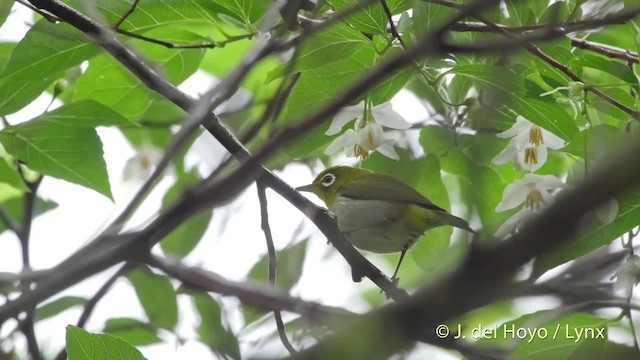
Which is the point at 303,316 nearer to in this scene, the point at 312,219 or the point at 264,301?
the point at 264,301

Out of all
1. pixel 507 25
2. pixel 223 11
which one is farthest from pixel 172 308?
pixel 507 25

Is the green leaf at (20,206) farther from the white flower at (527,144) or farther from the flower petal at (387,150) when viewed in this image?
the white flower at (527,144)

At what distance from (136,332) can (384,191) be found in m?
1.57

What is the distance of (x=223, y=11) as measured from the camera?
10.2ft

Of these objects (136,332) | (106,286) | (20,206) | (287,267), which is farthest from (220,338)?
(20,206)

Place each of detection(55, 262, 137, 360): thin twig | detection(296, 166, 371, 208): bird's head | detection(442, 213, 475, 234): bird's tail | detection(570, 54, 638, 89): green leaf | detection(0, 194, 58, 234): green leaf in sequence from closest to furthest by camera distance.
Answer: detection(55, 262, 137, 360): thin twig → detection(570, 54, 638, 89): green leaf → detection(442, 213, 475, 234): bird's tail → detection(0, 194, 58, 234): green leaf → detection(296, 166, 371, 208): bird's head

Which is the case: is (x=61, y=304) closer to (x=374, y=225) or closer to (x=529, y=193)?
(x=374, y=225)

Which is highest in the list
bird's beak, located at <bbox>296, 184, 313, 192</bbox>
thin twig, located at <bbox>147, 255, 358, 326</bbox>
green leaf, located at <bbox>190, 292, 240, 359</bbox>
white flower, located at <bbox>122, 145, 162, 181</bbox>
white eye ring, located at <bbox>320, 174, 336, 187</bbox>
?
bird's beak, located at <bbox>296, 184, 313, 192</bbox>

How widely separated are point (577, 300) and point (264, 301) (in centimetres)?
40

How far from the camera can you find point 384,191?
4.36 meters

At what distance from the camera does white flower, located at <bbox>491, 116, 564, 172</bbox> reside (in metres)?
3.05

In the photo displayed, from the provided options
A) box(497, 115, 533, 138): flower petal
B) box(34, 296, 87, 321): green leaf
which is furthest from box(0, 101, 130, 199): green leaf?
box(497, 115, 533, 138): flower petal

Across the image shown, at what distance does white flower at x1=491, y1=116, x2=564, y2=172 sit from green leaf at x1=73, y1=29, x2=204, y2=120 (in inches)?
52.9

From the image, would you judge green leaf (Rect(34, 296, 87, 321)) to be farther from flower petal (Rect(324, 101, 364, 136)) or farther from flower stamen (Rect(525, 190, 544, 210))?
flower stamen (Rect(525, 190, 544, 210))
